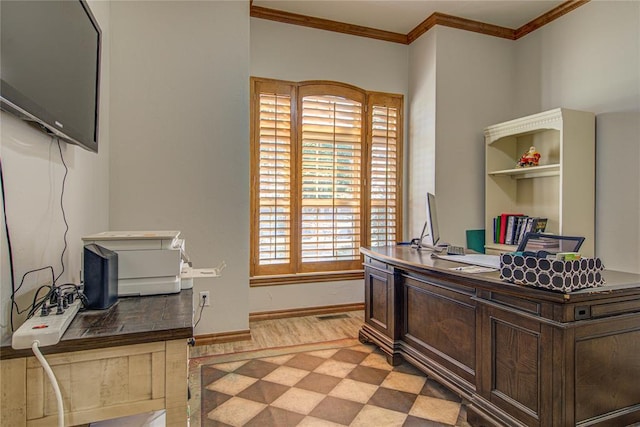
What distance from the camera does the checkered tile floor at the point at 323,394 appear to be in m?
2.04

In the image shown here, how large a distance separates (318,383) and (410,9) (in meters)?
3.61

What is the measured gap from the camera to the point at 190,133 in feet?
9.84

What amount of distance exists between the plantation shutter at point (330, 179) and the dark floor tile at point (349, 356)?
1.20 m

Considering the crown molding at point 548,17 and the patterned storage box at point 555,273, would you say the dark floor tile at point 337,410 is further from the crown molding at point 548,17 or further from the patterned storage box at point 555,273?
the crown molding at point 548,17

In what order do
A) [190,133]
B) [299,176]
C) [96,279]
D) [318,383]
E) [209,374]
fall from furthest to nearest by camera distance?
[299,176] → [190,133] → [209,374] → [318,383] → [96,279]

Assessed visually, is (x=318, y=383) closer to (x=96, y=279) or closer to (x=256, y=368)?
(x=256, y=368)

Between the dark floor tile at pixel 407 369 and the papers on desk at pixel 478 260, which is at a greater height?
the papers on desk at pixel 478 260

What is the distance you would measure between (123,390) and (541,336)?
168 cm

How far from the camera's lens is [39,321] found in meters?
1.10

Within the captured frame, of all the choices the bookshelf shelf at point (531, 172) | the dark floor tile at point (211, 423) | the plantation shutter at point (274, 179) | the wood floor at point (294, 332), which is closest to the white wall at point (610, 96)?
the bookshelf shelf at point (531, 172)

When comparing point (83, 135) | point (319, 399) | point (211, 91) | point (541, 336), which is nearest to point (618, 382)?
point (541, 336)

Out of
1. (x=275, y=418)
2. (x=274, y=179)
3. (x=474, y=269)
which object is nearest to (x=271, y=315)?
(x=274, y=179)

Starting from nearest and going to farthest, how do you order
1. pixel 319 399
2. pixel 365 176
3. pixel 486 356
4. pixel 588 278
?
pixel 588 278, pixel 486 356, pixel 319 399, pixel 365 176

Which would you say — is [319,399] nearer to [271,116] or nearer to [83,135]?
[83,135]
